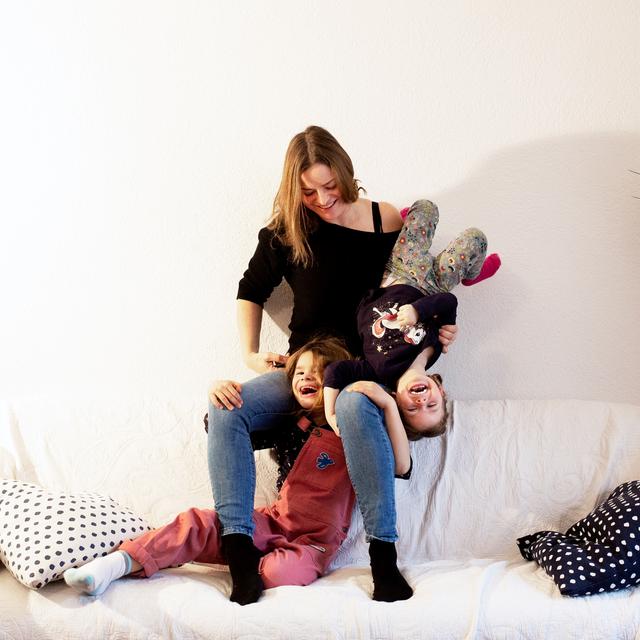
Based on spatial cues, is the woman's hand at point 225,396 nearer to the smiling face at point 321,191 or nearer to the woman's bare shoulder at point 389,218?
the smiling face at point 321,191

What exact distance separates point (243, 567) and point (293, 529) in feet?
0.67

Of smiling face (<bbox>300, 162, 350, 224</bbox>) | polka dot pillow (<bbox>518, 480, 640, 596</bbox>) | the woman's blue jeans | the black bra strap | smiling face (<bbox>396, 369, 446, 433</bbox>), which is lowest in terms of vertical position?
polka dot pillow (<bbox>518, 480, 640, 596</bbox>)

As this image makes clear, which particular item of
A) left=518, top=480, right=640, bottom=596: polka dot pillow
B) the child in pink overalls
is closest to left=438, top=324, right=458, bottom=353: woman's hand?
the child in pink overalls

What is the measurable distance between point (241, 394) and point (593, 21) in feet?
4.52

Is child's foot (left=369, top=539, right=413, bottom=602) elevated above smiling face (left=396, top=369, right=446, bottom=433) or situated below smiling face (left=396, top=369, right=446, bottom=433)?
below

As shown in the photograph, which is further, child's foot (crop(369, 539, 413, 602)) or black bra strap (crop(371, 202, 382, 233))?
black bra strap (crop(371, 202, 382, 233))

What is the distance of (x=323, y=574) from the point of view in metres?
1.68

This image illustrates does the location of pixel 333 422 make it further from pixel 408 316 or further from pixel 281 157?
pixel 281 157

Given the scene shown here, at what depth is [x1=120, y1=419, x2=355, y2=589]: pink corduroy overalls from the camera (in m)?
1.55

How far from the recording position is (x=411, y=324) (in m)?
1.77

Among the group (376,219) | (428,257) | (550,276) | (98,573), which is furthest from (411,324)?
(98,573)

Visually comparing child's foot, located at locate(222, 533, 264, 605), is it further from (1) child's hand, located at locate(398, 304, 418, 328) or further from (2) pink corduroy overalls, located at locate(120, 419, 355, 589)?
(1) child's hand, located at locate(398, 304, 418, 328)

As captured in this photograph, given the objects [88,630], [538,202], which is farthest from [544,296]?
[88,630]

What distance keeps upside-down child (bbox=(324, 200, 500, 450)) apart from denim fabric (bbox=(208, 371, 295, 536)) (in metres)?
0.17
